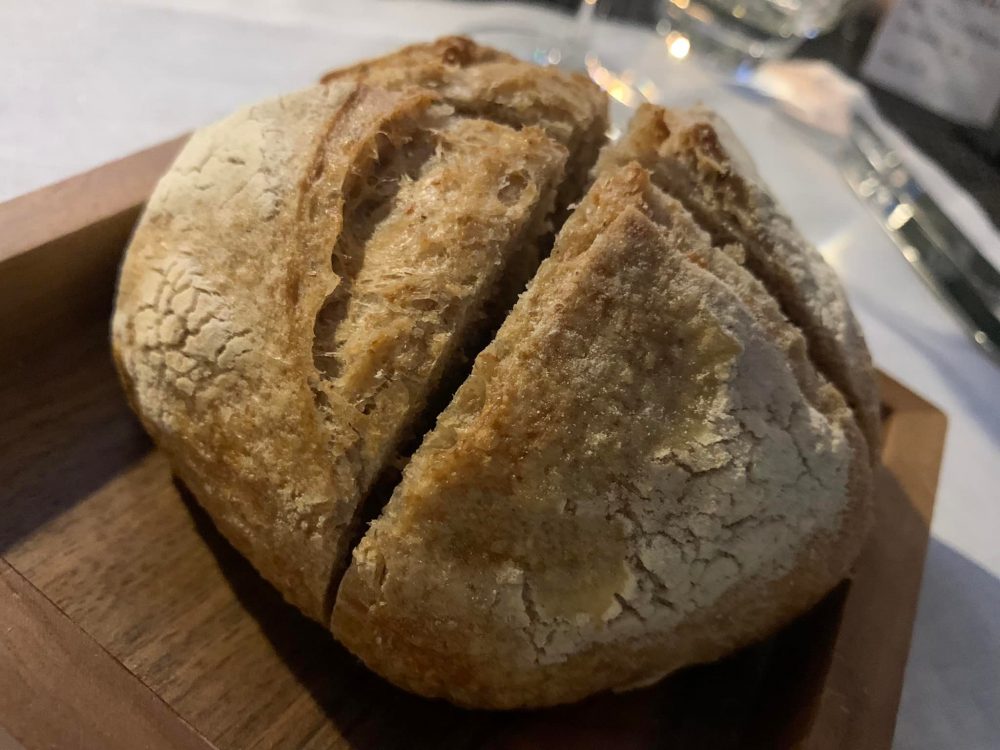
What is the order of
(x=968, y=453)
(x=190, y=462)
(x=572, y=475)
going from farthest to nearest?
(x=968, y=453), (x=190, y=462), (x=572, y=475)

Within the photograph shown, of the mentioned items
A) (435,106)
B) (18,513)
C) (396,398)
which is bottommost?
(18,513)

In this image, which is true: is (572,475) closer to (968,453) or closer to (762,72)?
(968,453)

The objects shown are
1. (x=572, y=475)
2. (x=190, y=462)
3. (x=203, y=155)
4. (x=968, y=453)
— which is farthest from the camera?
(x=968, y=453)

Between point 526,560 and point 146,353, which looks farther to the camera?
point 146,353

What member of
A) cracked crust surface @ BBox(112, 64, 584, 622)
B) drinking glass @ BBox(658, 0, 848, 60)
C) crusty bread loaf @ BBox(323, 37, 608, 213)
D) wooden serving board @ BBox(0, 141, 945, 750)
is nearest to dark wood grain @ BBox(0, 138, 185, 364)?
wooden serving board @ BBox(0, 141, 945, 750)

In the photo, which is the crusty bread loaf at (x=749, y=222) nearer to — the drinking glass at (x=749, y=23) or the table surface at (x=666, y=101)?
the table surface at (x=666, y=101)

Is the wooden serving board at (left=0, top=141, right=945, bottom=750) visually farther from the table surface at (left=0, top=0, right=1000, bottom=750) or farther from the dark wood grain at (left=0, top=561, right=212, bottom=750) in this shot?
the table surface at (left=0, top=0, right=1000, bottom=750)

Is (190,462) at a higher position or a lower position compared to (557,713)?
higher

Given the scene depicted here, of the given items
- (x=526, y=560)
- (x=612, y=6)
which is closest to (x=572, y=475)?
(x=526, y=560)
